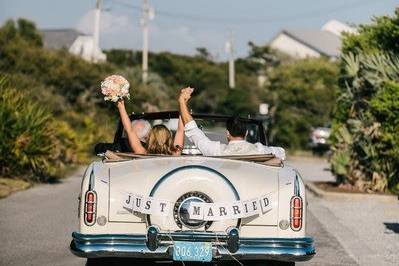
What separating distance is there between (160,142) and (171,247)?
1433 mm

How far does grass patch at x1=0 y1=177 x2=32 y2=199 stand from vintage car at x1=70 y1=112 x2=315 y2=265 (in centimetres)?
961

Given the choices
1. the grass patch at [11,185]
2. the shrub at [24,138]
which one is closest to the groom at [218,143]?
the grass patch at [11,185]

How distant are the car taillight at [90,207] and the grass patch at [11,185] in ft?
31.2

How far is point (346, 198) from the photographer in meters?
17.5

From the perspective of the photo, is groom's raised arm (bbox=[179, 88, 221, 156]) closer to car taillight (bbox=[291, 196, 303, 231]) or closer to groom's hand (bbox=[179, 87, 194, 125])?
groom's hand (bbox=[179, 87, 194, 125])

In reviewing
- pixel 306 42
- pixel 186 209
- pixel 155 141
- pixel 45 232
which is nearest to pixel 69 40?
pixel 306 42

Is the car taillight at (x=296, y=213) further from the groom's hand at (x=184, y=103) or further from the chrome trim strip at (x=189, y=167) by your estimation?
the groom's hand at (x=184, y=103)

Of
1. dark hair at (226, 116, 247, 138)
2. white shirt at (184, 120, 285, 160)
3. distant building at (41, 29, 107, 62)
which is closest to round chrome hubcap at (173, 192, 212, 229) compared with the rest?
white shirt at (184, 120, 285, 160)

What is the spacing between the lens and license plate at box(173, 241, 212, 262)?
707 centimetres

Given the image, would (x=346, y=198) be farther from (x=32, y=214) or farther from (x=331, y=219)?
(x=32, y=214)

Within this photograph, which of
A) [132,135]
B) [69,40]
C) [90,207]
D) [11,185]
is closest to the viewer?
[90,207]

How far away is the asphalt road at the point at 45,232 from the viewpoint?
942cm

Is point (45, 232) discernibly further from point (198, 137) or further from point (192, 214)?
point (192, 214)

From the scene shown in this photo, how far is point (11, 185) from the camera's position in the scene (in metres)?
17.9
